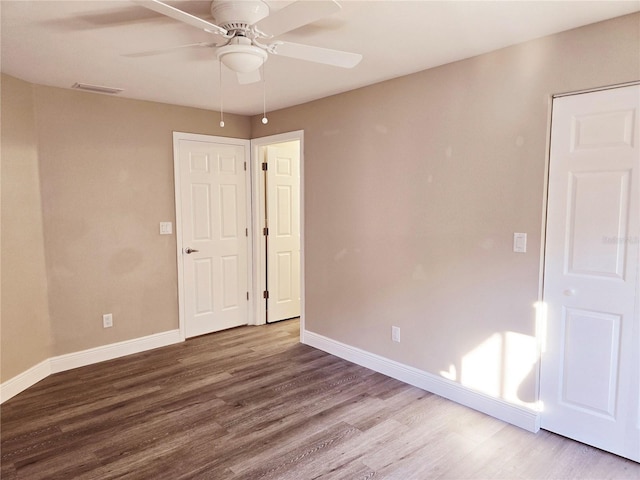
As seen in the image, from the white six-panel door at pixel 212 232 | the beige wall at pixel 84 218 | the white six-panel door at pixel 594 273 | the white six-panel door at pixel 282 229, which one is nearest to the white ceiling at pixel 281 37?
the beige wall at pixel 84 218

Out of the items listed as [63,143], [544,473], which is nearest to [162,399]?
[63,143]

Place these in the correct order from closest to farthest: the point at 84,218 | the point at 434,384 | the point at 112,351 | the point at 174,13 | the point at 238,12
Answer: the point at 174,13 → the point at 238,12 → the point at 434,384 → the point at 84,218 → the point at 112,351

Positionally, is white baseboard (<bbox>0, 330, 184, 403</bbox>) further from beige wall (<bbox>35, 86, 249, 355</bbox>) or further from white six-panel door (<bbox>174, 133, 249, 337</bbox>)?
white six-panel door (<bbox>174, 133, 249, 337</bbox>)

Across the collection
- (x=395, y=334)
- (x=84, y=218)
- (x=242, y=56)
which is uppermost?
(x=242, y=56)

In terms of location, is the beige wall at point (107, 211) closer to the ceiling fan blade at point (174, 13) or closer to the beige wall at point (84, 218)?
the beige wall at point (84, 218)

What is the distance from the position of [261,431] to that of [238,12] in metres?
2.36

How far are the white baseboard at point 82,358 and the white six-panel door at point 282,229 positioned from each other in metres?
1.21

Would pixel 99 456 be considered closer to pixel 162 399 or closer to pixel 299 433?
pixel 162 399

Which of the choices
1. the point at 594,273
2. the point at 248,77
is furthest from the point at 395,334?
the point at 248,77

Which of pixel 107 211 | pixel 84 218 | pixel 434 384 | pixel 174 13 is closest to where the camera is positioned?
pixel 174 13

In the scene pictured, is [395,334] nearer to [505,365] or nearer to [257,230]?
[505,365]

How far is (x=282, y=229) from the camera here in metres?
4.84

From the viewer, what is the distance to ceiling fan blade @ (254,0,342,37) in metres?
1.56

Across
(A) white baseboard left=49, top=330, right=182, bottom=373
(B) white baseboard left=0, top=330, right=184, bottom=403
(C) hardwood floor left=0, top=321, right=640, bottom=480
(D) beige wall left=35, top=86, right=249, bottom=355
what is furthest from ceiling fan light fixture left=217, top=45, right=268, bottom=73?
(A) white baseboard left=49, top=330, right=182, bottom=373
